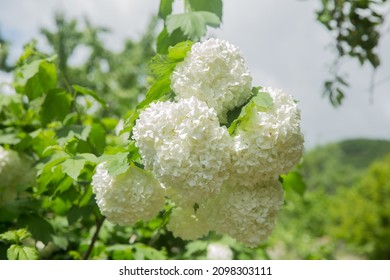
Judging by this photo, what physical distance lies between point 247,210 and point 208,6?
35.9 inches

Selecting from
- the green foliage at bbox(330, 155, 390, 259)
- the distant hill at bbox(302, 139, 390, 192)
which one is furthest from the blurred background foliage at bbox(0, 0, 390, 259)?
the distant hill at bbox(302, 139, 390, 192)

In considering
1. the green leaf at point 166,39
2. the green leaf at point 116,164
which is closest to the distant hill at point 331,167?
the green leaf at point 166,39

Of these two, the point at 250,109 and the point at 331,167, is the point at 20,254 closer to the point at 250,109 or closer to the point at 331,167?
the point at 250,109

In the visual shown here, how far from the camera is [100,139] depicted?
2.51 metres

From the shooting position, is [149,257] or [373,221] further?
[373,221]

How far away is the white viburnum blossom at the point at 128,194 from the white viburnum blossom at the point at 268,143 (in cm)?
35

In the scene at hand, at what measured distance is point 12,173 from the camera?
9.02ft

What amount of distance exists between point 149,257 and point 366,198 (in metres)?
23.2

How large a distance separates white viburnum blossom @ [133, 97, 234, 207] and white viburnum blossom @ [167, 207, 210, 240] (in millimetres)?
431

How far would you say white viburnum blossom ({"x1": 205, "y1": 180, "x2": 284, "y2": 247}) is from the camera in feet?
5.77

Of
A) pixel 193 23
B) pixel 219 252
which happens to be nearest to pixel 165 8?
pixel 193 23
